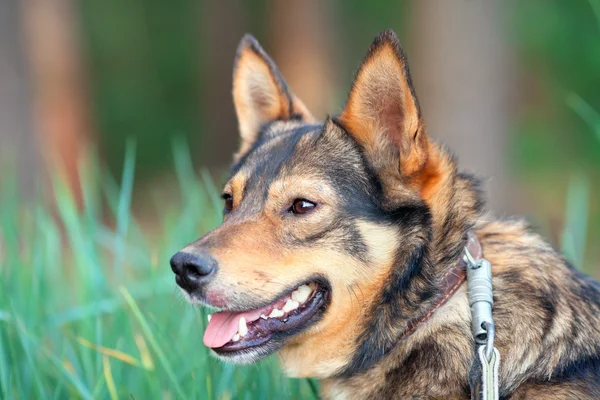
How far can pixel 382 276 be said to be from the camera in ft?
10.4

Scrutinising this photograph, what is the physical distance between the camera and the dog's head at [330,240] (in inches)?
118

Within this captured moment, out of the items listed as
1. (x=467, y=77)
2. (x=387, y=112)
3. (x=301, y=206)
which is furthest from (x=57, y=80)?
(x=387, y=112)

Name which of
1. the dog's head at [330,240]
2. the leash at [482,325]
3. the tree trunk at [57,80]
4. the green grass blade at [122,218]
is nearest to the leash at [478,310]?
the leash at [482,325]

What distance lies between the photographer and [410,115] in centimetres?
303

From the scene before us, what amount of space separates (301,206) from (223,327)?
0.62 metres

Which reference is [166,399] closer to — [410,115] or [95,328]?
[95,328]

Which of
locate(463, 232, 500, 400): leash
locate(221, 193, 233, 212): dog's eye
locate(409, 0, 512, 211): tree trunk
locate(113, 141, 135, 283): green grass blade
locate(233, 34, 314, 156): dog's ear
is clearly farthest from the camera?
locate(409, 0, 512, 211): tree trunk

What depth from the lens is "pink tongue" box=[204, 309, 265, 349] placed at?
3.12 meters

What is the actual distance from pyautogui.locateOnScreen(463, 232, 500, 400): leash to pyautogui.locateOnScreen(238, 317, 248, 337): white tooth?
0.94 metres

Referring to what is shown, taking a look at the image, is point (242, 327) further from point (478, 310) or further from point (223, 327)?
point (478, 310)

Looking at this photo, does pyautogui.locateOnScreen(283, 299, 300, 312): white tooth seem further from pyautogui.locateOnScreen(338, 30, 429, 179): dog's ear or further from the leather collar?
pyautogui.locateOnScreen(338, 30, 429, 179): dog's ear

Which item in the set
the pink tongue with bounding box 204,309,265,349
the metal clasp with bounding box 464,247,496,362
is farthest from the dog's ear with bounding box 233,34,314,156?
the metal clasp with bounding box 464,247,496,362

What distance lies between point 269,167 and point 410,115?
29.5 inches

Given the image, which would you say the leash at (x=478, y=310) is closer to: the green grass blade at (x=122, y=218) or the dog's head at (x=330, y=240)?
the dog's head at (x=330, y=240)
